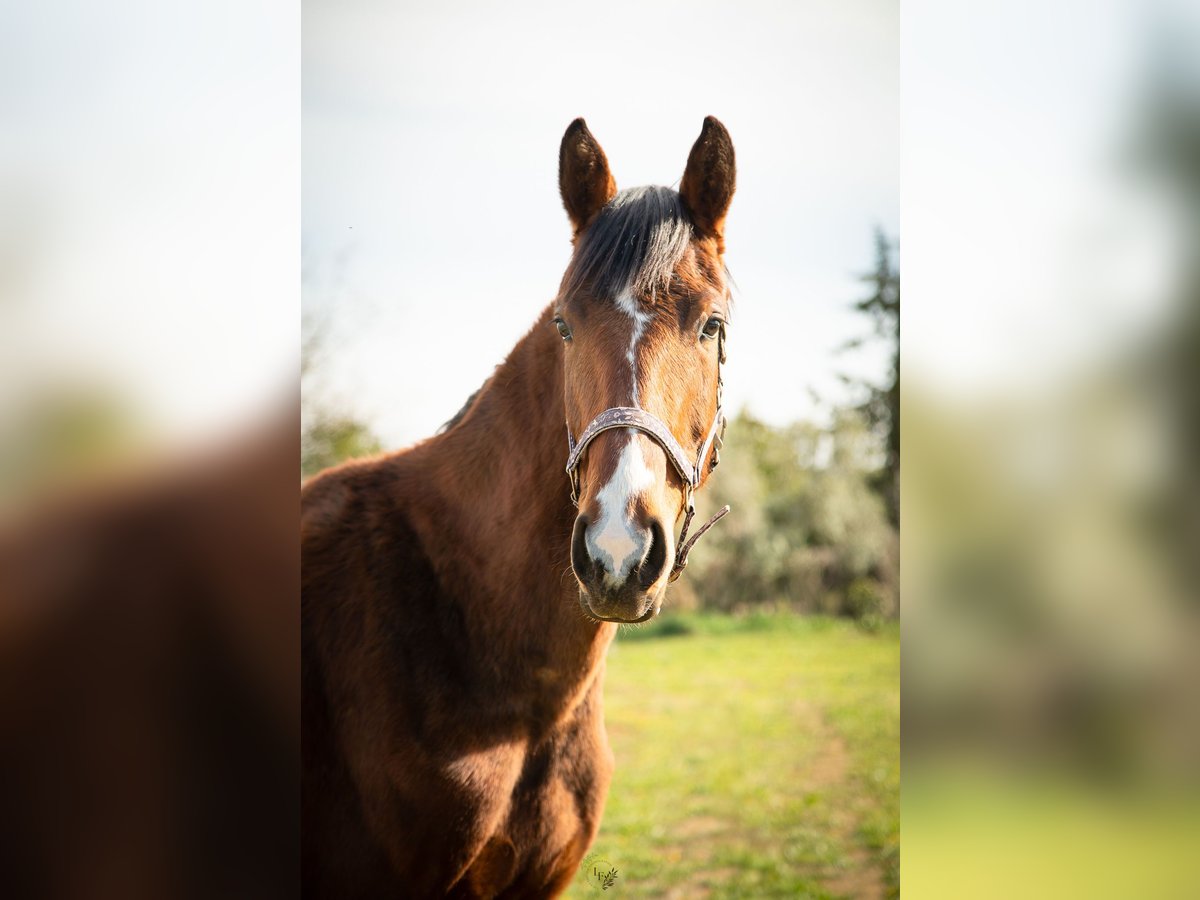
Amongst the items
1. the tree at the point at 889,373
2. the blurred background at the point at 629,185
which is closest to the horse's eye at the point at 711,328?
the blurred background at the point at 629,185

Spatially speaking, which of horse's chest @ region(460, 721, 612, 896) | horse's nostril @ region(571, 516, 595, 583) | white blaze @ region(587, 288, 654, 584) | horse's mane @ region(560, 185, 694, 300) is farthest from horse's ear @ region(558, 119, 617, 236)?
horse's chest @ region(460, 721, 612, 896)

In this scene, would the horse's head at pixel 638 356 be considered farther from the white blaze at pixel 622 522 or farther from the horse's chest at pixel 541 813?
the horse's chest at pixel 541 813

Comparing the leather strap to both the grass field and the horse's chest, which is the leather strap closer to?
the horse's chest

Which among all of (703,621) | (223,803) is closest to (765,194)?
(223,803)

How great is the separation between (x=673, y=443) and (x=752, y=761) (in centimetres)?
401

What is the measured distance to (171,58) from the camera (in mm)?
1479

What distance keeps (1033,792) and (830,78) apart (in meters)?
2.12

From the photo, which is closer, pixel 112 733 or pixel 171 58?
pixel 112 733

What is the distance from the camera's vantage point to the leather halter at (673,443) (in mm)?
1566

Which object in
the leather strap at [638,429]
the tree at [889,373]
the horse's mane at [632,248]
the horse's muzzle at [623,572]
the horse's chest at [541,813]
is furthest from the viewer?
the tree at [889,373]

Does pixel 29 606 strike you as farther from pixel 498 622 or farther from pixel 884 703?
pixel 884 703

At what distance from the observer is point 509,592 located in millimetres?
1859

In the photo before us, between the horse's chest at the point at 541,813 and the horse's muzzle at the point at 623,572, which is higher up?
the horse's muzzle at the point at 623,572

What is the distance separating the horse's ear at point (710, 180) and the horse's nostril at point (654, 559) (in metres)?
0.82
